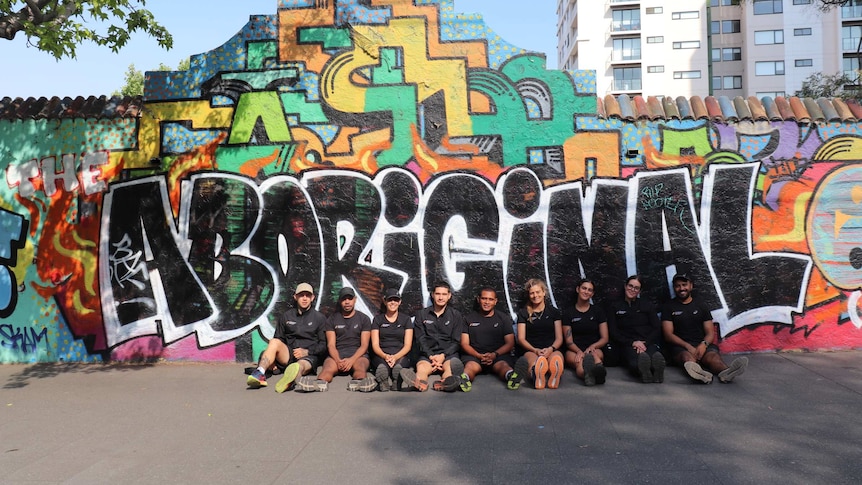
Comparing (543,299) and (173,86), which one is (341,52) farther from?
(543,299)

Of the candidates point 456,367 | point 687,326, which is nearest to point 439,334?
point 456,367

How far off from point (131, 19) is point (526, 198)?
531 centimetres

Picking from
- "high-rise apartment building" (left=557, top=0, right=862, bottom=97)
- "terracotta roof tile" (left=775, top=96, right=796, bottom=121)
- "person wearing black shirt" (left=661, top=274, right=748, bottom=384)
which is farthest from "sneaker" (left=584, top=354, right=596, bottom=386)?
"high-rise apartment building" (left=557, top=0, right=862, bottom=97)

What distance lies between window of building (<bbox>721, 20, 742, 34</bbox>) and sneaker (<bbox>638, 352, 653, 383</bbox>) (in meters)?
46.5

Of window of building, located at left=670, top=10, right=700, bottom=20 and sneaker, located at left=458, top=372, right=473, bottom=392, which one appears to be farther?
window of building, located at left=670, top=10, right=700, bottom=20

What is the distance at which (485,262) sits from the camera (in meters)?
8.08

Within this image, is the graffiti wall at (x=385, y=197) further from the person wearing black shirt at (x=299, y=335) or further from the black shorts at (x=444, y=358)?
the black shorts at (x=444, y=358)

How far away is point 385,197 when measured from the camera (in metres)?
8.16

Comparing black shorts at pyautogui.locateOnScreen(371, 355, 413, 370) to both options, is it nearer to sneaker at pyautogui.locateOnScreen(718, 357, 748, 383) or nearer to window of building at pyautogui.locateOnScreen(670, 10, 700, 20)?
sneaker at pyautogui.locateOnScreen(718, 357, 748, 383)

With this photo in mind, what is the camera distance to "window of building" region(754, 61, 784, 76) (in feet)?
143

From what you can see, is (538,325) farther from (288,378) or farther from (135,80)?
(135,80)

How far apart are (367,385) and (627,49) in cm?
4691

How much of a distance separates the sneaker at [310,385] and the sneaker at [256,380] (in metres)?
0.43

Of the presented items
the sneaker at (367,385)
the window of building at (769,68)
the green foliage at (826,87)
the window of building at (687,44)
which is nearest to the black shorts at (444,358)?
the sneaker at (367,385)
